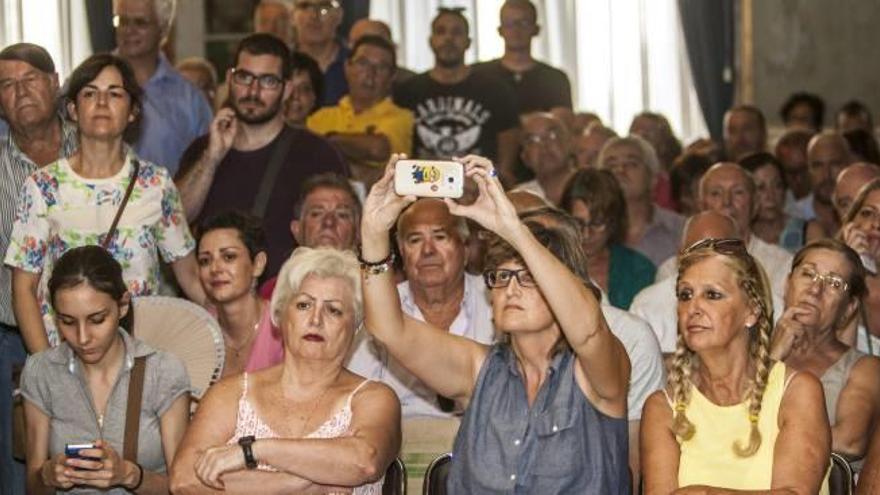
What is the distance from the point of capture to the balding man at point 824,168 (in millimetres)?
10453

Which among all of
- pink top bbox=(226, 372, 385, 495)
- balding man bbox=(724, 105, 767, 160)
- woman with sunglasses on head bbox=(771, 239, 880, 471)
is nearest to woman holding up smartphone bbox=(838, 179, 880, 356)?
woman with sunglasses on head bbox=(771, 239, 880, 471)

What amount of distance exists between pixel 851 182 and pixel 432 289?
8.74 feet

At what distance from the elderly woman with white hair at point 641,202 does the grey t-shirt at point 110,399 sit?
321 centimetres

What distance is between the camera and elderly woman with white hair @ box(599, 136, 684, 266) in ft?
31.1

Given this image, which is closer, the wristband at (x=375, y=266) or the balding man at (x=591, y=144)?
the wristband at (x=375, y=266)

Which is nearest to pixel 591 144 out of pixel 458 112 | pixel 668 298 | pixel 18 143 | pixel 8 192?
pixel 458 112

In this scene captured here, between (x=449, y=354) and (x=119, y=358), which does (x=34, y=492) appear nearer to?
(x=119, y=358)

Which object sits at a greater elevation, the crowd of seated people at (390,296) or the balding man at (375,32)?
the balding man at (375,32)

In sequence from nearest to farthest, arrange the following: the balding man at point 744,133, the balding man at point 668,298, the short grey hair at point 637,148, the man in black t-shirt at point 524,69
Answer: the balding man at point 668,298 < the short grey hair at point 637,148 < the man in black t-shirt at point 524,69 < the balding man at point 744,133

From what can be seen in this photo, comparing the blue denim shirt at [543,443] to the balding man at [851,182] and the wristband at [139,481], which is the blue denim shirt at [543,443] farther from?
the balding man at [851,182]

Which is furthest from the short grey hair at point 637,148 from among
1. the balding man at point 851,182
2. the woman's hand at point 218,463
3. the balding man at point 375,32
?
the woman's hand at point 218,463

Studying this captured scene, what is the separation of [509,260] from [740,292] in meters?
0.65

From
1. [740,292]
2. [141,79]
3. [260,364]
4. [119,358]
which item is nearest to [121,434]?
[119,358]

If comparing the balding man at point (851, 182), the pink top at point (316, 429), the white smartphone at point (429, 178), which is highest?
the white smartphone at point (429, 178)
